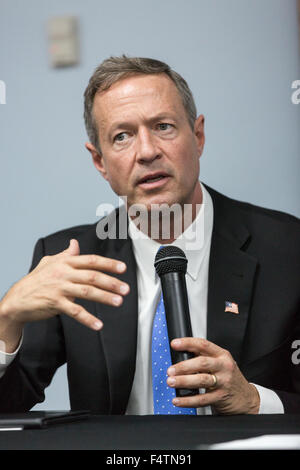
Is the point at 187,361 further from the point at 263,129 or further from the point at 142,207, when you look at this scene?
the point at 263,129

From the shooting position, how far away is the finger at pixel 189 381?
1.09 metres

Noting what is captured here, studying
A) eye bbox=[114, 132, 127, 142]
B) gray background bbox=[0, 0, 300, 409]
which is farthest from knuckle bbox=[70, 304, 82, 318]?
gray background bbox=[0, 0, 300, 409]

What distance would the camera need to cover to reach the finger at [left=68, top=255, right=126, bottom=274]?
3.46 ft

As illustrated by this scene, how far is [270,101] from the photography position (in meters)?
2.05

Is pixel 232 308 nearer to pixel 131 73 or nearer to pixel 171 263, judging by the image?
pixel 171 263

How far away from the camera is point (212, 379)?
3.82ft

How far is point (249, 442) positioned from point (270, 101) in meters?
1.48

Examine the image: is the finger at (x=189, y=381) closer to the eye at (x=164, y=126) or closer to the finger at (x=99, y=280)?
the finger at (x=99, y=280)

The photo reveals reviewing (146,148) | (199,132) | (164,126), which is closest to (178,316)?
(146,148)

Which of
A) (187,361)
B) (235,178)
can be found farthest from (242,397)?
(235,178)

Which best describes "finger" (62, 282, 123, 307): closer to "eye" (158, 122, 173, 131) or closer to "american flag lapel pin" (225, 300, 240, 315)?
"american flag lapel pin" (225, 300, 240, 315)

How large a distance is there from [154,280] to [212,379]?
55 centimetres

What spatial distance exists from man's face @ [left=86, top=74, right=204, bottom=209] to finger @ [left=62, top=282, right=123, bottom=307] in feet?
1.77

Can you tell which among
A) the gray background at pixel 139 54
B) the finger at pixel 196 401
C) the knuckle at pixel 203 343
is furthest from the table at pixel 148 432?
the gray background at pixel 139 54
